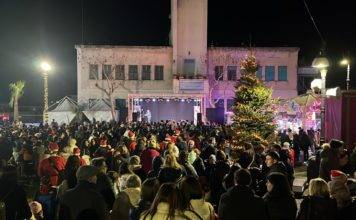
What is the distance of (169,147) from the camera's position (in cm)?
1024

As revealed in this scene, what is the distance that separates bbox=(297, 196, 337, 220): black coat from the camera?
16.9 ft

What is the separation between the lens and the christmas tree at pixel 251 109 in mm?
18156

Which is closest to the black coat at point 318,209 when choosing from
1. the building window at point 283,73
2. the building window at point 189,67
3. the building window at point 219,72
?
the building window at point 189,67

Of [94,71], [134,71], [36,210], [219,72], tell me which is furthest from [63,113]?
[36,210]

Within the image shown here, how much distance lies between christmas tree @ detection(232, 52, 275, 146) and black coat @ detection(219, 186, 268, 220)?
12833 millimetres

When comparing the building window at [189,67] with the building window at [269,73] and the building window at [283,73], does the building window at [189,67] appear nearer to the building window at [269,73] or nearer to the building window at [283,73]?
the building window at [269,73]

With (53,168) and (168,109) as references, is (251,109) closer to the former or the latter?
(53,168)

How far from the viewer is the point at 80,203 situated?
5477mm

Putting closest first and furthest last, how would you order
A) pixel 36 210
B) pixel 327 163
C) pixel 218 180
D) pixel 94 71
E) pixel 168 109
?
pixel 36 210, pixel 218 180, pixel 327 163, pixel 94 71, pixel 168 109

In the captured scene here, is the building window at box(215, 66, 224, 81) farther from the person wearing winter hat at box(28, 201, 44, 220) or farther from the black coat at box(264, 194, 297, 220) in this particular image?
the black coat at box(264, 194, 297, 220)

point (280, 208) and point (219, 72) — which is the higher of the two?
point (219, 72)

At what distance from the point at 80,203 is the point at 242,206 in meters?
2.06

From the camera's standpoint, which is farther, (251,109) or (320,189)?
(251,109)

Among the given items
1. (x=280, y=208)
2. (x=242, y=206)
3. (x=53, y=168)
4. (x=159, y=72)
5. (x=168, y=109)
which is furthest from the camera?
(x=168, y=109)
